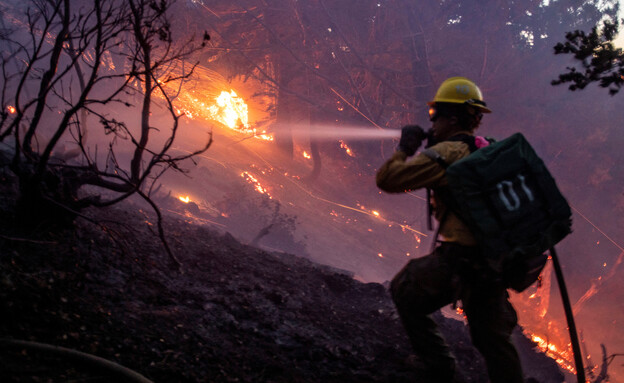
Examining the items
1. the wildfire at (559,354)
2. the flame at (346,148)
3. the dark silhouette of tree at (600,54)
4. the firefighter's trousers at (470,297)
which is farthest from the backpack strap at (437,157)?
the flame at (346,148)

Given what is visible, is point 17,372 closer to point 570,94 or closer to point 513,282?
point 513,282

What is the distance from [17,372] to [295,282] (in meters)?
3.41

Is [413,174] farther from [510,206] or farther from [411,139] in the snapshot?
[510,206]

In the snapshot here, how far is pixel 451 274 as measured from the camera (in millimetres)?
2307

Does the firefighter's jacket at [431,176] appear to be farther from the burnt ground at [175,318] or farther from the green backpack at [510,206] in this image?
the burnt ground at [175,318]

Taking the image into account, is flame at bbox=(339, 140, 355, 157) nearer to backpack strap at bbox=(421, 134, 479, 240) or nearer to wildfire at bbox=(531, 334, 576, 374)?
wildfire at bbox=(531, 334, 576, 374)

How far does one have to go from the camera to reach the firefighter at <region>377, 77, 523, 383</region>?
229cm

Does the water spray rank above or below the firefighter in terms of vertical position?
above

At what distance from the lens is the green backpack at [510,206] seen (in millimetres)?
2127

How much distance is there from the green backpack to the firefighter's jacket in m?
0.11

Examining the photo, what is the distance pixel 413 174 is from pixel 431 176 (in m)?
0.12

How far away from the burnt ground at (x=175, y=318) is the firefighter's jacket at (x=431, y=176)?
4.33ft

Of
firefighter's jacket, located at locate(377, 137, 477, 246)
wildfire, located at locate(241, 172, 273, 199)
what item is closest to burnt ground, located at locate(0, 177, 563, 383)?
firefighter's jacket, located at locate(377, 137, 477, 246)

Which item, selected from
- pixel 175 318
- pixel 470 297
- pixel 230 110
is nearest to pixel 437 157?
pixel 470 297
